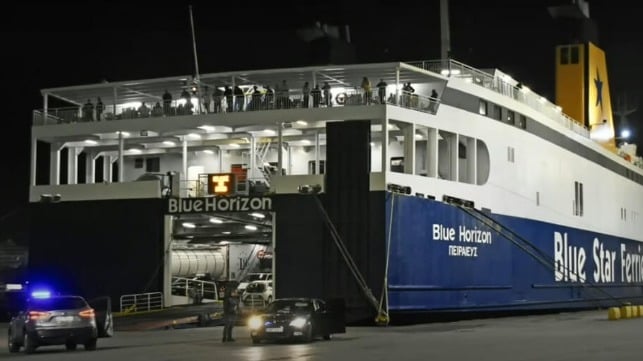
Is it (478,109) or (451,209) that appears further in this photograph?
(478,109)

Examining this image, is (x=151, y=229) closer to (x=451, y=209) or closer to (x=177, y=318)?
(x=177, y=318)

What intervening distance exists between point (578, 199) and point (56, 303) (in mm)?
28896

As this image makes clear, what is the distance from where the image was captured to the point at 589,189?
45188 mm

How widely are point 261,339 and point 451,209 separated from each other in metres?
10.6

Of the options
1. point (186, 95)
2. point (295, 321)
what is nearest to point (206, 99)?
point (186, 95)

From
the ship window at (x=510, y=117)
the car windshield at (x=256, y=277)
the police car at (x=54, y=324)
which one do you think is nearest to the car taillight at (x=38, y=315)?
the police car at (x=54, y=324)

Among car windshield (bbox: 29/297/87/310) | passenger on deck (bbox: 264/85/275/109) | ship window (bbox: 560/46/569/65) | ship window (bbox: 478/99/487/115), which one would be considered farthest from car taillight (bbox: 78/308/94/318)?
ship window (bbox: 560/46/569/65)

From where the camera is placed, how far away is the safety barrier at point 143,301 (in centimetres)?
3105

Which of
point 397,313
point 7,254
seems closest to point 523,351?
point 397,313

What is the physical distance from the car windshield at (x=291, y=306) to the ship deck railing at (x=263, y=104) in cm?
934

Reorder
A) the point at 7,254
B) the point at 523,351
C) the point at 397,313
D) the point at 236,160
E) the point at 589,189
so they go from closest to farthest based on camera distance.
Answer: the point at 523,351, the point at 397,313, the point at 236,160, the point at 589,189, the point at 7,254

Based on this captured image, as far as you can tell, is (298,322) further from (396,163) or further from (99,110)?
(99,110)

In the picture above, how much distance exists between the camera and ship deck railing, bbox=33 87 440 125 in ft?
101

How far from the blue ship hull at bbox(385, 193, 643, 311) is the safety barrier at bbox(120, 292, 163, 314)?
811 centimetres
